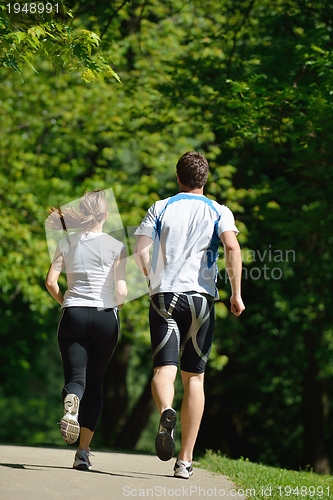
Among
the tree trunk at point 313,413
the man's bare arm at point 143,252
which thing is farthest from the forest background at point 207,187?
the man's bare arm at point 143,252

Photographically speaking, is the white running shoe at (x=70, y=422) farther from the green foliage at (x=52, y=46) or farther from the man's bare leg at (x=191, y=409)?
the green foliage at (x=52, y=46)

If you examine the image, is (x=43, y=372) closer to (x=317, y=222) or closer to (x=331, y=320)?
(x=331, y=320)

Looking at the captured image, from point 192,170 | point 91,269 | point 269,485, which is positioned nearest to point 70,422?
point 91,269

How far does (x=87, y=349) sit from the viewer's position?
5.57m

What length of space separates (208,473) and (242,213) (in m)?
11.5

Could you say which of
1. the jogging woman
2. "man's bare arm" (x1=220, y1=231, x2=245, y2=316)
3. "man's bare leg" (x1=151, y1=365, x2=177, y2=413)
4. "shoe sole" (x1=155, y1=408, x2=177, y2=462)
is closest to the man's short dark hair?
"man's bare arm" (x1=220, y1=231, x2=245, y2=316)

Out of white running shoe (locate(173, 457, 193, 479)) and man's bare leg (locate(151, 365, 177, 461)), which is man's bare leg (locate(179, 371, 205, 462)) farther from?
man's bare leg (locate(151, 365, 177, 461))

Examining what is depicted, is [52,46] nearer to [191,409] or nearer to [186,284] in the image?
[186,284]

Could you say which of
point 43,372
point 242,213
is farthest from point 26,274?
point 43,372

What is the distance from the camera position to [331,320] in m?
16.3

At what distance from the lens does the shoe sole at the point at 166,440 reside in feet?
15.7

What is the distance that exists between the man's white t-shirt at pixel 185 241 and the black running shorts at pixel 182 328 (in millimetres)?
67

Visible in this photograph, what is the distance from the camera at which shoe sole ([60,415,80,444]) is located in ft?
16.6

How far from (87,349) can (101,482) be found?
98 cm
